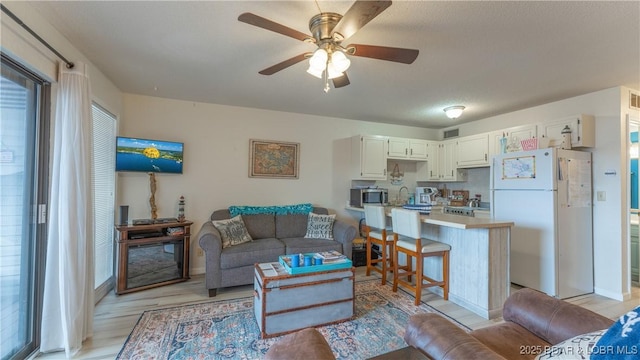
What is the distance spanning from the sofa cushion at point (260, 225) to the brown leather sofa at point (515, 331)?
9.09 ft

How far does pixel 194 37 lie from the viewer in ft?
7.11

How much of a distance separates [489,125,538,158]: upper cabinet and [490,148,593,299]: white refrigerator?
52 centimetres

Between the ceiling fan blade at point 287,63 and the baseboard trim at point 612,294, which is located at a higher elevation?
the ceiling fan blade at point 287,63

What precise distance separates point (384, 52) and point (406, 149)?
126 inches

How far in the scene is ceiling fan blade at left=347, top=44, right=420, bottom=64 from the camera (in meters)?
1.75

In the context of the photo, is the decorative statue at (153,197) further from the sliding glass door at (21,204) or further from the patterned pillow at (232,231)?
the sliding glass door at (21,204)

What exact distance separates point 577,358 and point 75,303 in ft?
9.59

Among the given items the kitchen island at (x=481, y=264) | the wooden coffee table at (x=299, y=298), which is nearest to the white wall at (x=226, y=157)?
the wooden coffee table at (x=299, y=298)

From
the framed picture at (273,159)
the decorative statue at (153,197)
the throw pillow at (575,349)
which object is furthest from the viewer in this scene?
the framed picture at (273,159)

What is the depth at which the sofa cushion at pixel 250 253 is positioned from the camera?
10.1 feet

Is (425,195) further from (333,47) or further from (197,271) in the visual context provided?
(197,271)

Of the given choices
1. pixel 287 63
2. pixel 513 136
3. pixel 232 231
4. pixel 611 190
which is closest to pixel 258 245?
pixel 232 231

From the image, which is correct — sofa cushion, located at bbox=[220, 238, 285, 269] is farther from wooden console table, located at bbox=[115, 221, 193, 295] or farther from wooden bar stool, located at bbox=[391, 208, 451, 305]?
wooden bar stool, located at bbox=[391, 208, 451, 305]

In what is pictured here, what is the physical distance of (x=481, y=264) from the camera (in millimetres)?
2631
